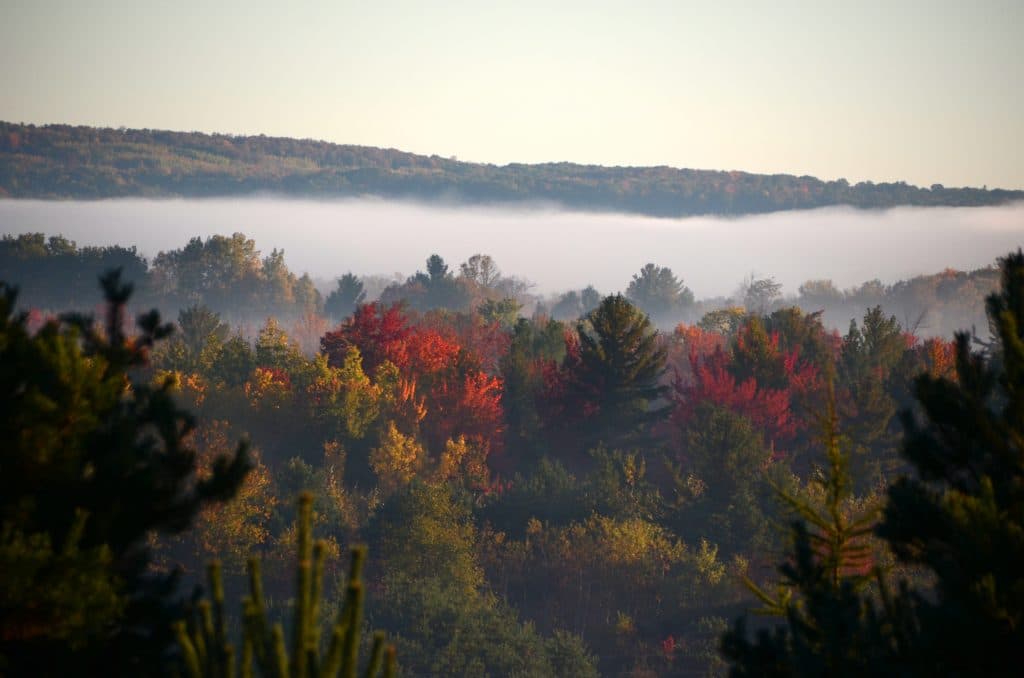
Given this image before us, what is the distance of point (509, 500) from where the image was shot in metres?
69.9

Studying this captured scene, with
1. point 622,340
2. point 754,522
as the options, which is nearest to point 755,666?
point 754,522

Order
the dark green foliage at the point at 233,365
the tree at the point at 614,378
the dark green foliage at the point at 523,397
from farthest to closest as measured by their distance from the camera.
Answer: the dark green foliage at the point at 233,365 → the dark green foliage at the point at 523,397 → the tree at the point at 614,378

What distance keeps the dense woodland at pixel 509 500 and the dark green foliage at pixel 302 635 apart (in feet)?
0.12

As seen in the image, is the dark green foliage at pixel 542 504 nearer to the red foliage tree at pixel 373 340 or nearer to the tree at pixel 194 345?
the red foliage tree at pixel 373 340

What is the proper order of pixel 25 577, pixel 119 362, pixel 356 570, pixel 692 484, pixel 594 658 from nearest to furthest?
pixel 356 570 → pixel 25 577 → pixel 119 362 → pixel 594 658 → pixel 692 484

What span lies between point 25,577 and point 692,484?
54.7 m

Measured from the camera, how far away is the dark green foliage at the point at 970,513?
17.3 metres

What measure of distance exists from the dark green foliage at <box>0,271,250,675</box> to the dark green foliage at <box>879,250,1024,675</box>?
10.5m

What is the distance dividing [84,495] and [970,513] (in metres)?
12.6

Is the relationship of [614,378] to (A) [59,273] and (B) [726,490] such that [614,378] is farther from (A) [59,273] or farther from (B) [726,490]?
(A) [59,273]

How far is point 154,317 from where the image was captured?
19.2 m

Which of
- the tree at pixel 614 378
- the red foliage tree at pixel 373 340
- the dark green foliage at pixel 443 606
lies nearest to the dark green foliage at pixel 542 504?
the dark green foliage at pixel 443 606

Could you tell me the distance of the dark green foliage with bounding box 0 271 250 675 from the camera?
15609 mm

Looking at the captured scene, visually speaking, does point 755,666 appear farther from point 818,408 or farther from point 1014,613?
point 818,408
